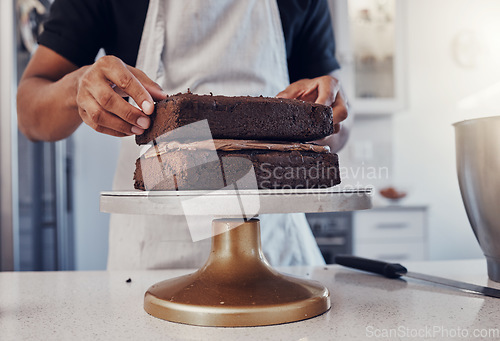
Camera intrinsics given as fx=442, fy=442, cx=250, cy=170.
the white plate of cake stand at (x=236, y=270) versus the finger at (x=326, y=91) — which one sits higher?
the finger at (x=326, y=91)

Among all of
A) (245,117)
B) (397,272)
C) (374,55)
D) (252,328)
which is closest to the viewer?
(252,328)

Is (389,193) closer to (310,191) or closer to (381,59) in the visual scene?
(381,59)

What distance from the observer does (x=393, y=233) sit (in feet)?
8.86

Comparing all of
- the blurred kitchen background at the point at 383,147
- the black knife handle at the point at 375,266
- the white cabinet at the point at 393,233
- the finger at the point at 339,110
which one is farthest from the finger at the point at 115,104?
the white cabinet at the point at 393,233

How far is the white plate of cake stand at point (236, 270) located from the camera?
1.42 ft

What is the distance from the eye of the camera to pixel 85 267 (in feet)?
8.46

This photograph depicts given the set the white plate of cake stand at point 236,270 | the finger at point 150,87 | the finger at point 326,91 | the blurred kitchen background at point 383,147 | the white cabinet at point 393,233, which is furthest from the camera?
the white cabinet at point 393,233

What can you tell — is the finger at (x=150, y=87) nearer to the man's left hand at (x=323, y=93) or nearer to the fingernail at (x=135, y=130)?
the fingernail at (x=135, y=130)

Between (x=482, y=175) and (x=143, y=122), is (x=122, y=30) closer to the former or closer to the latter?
(x=143, y=122)

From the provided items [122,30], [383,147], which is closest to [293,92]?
[122,30]

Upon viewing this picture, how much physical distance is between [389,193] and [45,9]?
7.23 feet

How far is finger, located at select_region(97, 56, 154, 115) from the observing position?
22.6 inches

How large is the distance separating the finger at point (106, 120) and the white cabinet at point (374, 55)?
2.47m

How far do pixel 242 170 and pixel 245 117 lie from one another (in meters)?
0.09
